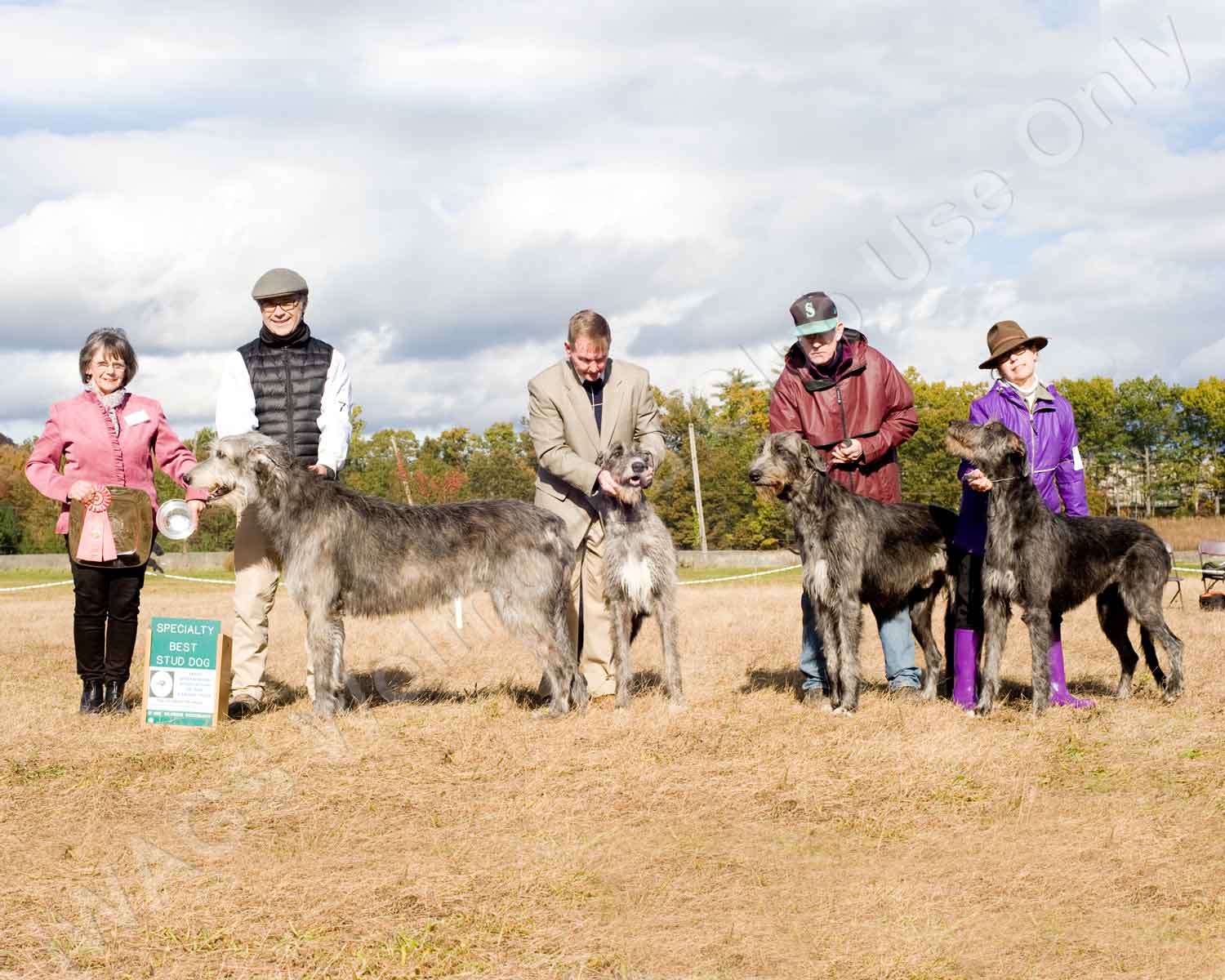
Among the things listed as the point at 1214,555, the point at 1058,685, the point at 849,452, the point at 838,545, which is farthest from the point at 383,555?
the point at 1214,555

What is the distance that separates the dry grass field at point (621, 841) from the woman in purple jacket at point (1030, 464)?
1.28 ft

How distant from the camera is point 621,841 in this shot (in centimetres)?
458

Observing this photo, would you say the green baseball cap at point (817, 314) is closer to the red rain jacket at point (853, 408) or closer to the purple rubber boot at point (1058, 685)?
the red rain jacket at point (853, 408)

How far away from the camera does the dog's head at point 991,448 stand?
691 centimetres

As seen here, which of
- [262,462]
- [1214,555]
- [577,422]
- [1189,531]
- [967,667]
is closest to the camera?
[262,462]

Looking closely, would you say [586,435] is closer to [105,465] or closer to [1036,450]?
[1036,450]

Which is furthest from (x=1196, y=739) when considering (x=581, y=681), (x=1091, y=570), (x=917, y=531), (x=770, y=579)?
(x=770, y=579)

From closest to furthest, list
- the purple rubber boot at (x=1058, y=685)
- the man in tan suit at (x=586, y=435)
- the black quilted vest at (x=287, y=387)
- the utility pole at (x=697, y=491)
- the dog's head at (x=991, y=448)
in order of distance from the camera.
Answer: the dog's head at (x=991, y=448)
the man in tan suit at (x=586, y=435)
the black quilted vest at (x=287, y=387)
the purple rubber boot at (x=1058, y=685)
the utility pole at (x=697, y=491)

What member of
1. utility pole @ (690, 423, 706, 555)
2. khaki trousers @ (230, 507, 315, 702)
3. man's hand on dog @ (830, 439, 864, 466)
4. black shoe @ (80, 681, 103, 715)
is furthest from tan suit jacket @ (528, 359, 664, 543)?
utility pole @ (690, 423, 706, 555)

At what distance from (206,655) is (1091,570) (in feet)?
19.3

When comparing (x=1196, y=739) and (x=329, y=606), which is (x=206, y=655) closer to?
(x=329, y=606)

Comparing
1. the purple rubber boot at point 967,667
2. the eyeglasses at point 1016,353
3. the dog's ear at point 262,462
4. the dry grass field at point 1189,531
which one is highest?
the eyeglasses at point 1016,353

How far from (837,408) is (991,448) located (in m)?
1.06

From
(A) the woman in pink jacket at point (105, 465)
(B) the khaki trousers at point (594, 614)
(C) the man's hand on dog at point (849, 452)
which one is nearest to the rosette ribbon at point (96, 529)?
(A) the woman in pink jacket at point (105, 465)
